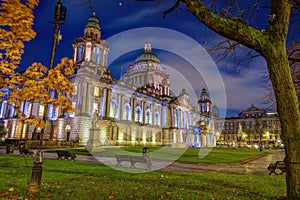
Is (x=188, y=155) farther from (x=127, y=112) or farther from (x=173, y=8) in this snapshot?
(x=127, y=112)

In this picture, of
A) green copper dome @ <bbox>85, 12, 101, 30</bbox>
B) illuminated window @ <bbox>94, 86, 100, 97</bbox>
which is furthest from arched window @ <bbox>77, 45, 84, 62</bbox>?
illuminated window @ <bbox>94, 86, 100, 97</bbox>

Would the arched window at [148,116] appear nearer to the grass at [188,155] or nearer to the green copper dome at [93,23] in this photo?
the green copper dome at [93,23]

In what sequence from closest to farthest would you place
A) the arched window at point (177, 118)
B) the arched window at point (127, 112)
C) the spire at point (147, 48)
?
the arched window at point (127, 112), the arched window at point (177, 118), the spire at point (147, 48)

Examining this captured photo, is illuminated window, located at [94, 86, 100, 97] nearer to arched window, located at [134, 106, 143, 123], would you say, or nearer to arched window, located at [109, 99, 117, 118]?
arched window, located at [109, 99, 117, 118]

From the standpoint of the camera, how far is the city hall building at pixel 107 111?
41188mm

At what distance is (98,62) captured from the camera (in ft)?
163

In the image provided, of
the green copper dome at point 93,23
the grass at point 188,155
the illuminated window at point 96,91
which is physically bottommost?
the grass at point 188,155

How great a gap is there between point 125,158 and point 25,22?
9282 millimetres

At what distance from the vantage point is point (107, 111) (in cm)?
4734

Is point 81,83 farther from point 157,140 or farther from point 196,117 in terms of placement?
point 196,117

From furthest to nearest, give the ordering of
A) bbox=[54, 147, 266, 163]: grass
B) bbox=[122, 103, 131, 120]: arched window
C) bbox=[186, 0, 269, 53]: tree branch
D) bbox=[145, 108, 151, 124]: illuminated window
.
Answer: bbox=[145, 108, 151, 124]: illuminated window, bbox=[122, 103, 131, 120]: arched window, bbox=[54, 147, 266, 163]: grass, bbox=[186, 0, 269, 53]: tree branch

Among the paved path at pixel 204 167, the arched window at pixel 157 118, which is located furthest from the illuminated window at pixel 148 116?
the paved path at pixel 204 167

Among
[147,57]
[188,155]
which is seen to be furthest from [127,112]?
[147,57]

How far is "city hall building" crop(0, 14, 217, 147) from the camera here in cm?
4119
